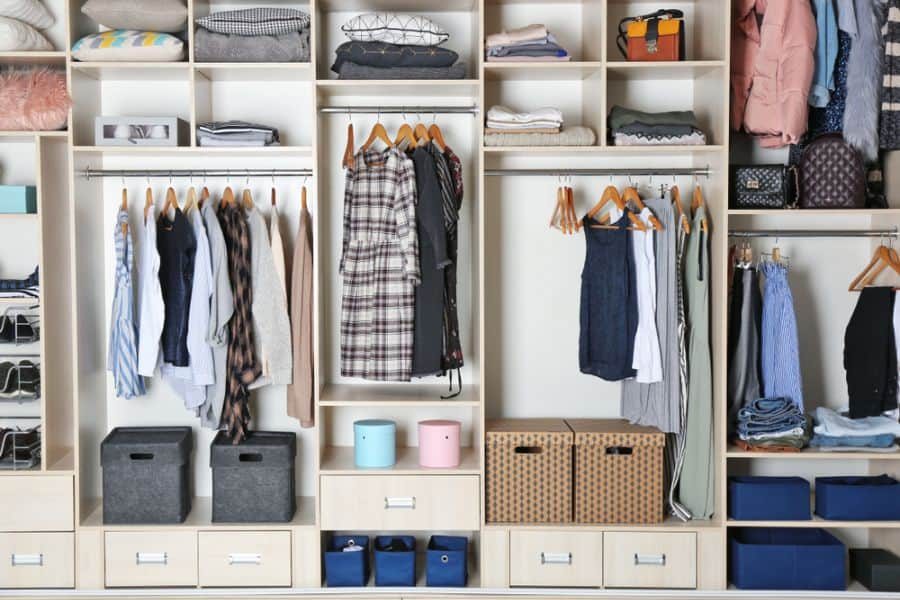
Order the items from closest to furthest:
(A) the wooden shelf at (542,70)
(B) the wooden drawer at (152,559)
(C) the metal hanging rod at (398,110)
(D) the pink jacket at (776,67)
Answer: (D) the pink jacket at (776,67)
(A) the wooden shelf at (542,70)
(B) the wooden drawer at (152,559)
(C) the metal hanging rod at (398,110)

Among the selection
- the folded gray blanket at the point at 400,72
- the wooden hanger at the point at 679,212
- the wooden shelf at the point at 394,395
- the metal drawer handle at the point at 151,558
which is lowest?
the metal drawer handle at the point at 151,558

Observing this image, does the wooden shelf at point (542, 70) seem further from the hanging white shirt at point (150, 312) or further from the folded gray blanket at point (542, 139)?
the hanging white shirt at point (150, 312)

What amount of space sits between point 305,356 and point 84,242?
1.02 m

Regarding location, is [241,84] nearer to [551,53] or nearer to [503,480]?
[551,53]

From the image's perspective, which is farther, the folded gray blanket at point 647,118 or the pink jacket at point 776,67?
the folded gray blanket at point 647,118

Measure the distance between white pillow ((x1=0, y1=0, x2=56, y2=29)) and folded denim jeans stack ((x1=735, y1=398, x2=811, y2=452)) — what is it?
322 centimetres

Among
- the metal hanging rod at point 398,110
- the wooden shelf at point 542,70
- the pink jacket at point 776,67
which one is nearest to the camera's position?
the pink jacket at point 776,67

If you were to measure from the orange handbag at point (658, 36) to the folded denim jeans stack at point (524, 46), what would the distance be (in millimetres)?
319

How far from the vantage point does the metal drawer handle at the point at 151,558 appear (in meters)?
3.95

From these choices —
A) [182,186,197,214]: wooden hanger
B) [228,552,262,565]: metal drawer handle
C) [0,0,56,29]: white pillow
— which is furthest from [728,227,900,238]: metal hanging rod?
[0,0,56,29]: white pillow

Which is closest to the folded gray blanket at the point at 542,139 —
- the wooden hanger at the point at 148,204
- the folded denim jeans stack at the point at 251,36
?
the folded denim jeans stack at the point at 251,36

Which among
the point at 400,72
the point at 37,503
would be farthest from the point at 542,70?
the point at 37,503

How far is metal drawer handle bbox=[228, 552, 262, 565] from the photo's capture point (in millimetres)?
3951

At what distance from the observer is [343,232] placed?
4.12 meters
